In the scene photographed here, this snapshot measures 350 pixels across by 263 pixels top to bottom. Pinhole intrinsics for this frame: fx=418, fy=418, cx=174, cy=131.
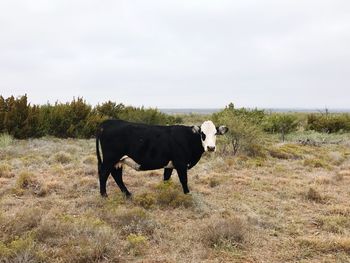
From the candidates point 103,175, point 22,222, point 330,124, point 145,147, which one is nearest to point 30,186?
point 103,175

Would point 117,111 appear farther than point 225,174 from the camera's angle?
Yes

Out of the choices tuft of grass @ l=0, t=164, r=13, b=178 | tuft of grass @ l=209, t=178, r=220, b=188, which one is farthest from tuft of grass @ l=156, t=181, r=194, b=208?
tuft of grass @ l=0, t=164, r=13, b=178

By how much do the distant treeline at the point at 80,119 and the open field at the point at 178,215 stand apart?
465cm

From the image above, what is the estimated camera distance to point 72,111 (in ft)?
60.0

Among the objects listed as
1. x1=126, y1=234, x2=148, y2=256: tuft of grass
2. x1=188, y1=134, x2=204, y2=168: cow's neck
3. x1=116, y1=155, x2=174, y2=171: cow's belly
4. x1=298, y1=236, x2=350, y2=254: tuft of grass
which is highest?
x1=188, y1=134, x2=204, y2=168: cow's neck

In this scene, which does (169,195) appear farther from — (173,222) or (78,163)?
(78,163)

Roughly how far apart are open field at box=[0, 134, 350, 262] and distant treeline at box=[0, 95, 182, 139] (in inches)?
204

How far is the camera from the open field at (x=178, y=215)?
4.91 meters

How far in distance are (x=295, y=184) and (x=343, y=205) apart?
1.86 m

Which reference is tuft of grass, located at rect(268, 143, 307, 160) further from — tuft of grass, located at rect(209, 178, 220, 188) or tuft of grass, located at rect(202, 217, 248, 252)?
tuft of grass, located at rect(202, 217, 248, 252)

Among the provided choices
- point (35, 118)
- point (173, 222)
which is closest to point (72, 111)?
point (35, 118)

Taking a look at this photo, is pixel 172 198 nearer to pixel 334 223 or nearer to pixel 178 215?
pixel 178 215

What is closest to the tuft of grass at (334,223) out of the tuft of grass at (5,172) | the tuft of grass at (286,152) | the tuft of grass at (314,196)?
the tuft of grass at (314,196)

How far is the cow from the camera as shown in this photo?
7.36 meters
